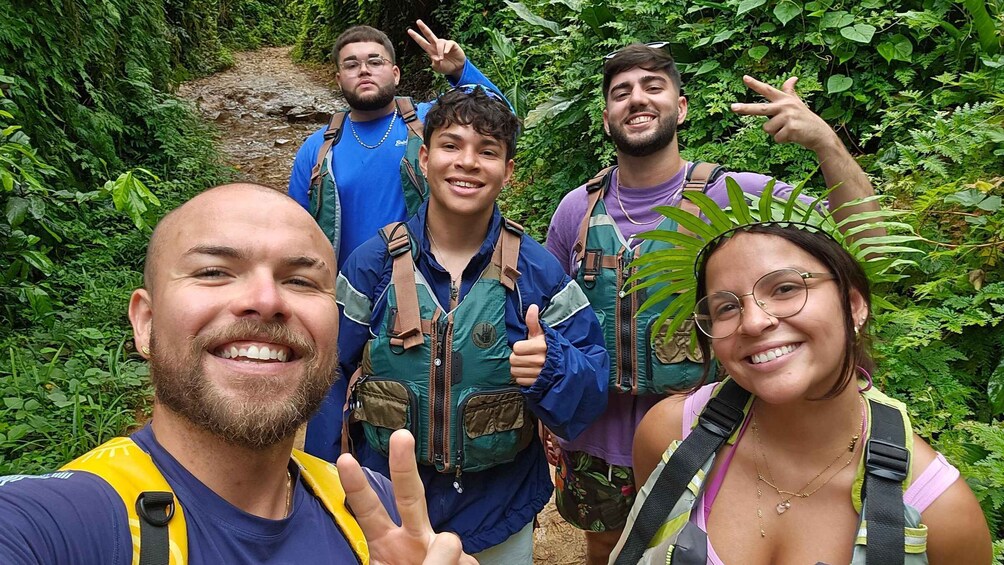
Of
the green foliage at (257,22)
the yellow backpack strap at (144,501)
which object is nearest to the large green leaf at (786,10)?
the yellow backpack strap at (144,501)

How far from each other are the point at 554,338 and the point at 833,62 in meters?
4.29

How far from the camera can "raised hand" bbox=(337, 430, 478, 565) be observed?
1.36 meters

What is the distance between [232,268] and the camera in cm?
157

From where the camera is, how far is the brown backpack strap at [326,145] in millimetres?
4004

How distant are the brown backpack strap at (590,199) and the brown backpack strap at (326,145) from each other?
184 centimetres

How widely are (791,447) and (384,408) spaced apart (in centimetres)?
146

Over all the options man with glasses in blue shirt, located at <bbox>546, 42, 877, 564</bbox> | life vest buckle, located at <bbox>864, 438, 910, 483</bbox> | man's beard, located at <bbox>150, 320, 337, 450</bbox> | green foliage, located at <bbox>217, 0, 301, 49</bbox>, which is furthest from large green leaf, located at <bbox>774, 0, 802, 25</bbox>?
green foliage, located at <bbox>217, 0, 301, 49</bbox>

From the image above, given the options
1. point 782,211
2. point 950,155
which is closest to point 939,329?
point 950,155

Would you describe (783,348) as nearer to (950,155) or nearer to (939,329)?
(939,329)

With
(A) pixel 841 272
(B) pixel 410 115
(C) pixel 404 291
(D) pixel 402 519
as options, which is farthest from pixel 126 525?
(B) pixel 410 115

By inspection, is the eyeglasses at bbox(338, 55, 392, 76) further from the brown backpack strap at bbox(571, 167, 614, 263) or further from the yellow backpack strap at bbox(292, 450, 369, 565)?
the yellow backpack strap at bbox(292, 450, 369, 565)

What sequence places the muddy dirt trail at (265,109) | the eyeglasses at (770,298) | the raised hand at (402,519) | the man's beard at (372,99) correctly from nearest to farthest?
the raised hand at (402,519) → the eyeglasses at (770,298) → the man's beard at (372,99) → the muddy dirt trail at (265,109)

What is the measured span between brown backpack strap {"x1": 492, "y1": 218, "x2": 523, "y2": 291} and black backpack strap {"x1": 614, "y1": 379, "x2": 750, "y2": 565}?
0.96 meters

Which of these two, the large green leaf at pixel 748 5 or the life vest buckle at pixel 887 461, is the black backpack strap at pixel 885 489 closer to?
the life vest buckle at pixel 887 461
